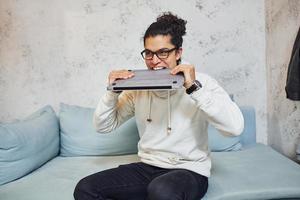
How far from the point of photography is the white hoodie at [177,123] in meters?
1.18

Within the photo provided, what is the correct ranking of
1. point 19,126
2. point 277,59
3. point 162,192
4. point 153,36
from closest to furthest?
point 162,192
point 153,36
point 19,126
point 277,59

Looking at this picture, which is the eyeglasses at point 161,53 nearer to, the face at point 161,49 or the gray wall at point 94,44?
the face at point 161,49

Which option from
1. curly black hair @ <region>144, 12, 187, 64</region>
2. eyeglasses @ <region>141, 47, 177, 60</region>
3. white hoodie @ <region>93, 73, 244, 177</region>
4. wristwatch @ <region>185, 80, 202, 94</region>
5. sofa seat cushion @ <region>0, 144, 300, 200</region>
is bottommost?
Answer: sofa seat cushion @ <region>0, 144, 300, 200</region>

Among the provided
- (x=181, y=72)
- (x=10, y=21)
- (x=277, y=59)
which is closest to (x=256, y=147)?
(x=277, y=59)

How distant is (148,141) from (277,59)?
3.57 feet

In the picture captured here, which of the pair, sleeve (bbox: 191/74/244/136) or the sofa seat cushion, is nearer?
sleeve (bbox: 191/74/244/136)

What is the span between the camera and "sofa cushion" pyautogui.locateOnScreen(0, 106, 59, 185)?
147 cm

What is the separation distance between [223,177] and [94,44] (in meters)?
1.16

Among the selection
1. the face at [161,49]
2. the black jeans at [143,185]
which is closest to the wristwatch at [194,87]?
the face at [161,49]

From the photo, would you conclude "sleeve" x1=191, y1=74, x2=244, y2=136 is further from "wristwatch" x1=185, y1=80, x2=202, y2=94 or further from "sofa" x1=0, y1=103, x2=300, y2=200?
"sofa" x1=0, y1=103, x2=300, y2=200

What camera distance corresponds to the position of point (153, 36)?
129cm

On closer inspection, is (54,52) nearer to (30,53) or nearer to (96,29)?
(30,53)

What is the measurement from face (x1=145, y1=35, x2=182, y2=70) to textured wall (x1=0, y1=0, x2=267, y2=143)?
765 millimetres

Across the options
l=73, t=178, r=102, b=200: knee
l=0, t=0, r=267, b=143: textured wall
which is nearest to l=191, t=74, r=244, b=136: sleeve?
l=73, t=178, r=102, b=200: knee
